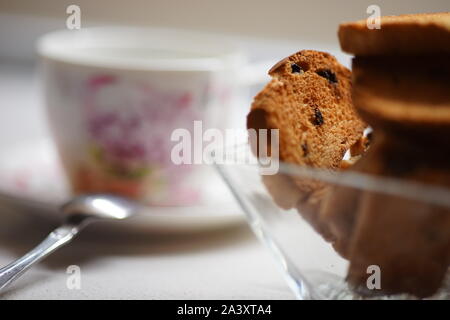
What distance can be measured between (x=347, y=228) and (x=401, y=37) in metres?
0.07

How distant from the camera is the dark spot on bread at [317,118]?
0.27 m

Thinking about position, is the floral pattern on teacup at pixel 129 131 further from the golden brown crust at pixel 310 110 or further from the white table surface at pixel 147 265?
the golden brown crust at pixel 310 110

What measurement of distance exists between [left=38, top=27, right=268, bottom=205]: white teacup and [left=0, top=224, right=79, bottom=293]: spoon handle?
0.31 feet

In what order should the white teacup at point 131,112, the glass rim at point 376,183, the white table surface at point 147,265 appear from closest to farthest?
the glass rim at point 376,183, the white table surface at point 147,265, the white teacup at point 131,112

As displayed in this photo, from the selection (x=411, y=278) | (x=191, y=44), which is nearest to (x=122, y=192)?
(x=191, y=44)

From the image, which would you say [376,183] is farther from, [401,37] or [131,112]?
[131,112]

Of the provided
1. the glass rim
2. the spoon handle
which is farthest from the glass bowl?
the spoon handle

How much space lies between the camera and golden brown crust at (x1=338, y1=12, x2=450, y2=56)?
23cm

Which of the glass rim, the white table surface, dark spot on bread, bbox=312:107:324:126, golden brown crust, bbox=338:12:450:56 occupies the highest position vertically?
golden brown crust, bbox=338:12:450:56

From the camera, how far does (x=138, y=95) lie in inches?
17.2

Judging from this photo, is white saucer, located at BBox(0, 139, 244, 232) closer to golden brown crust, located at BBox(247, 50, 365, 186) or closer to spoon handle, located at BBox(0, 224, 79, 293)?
spoon handle, located at BBox(0, 224, 79, 293)

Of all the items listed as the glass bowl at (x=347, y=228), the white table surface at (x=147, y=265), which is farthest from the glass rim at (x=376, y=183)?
the white table surface at (x=147, y=265)

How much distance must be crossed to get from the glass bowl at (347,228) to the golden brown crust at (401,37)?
0.15ft
